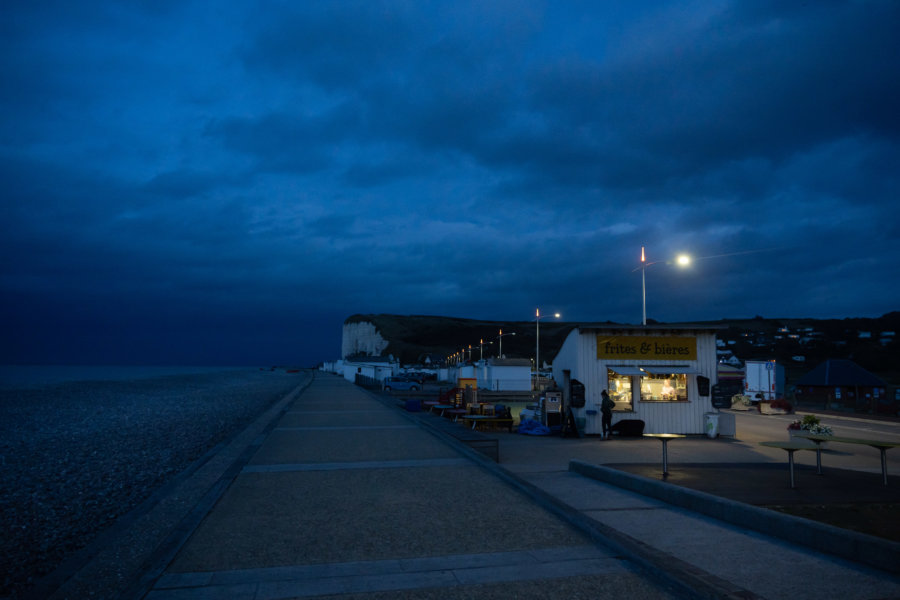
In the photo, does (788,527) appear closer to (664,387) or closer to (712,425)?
(712,425)

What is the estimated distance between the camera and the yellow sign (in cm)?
1939

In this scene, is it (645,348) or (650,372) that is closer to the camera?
(650,372)

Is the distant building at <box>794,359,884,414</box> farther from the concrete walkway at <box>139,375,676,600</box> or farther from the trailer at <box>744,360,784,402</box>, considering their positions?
the concrete walkway at <box>139,375,676,600</box>

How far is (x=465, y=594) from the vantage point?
473 centimetres

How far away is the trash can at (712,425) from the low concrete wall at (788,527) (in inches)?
417

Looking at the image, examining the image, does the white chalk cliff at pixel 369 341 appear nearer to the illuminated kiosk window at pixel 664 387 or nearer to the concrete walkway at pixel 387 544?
the illuminated kiosk window at pixel 664 387

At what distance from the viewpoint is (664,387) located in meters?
19.7

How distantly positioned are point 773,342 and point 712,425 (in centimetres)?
12686

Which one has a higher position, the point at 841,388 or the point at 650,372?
the point at 650,372

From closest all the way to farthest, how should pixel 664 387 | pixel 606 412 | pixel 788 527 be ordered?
pixel 788 527, pixel 606 412, pixel 664 387

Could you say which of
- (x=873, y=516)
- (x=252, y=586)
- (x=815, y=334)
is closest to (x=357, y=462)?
(x=252, y=586)

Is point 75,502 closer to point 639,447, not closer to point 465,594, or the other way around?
point 465,594

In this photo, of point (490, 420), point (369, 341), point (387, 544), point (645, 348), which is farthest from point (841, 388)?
point (369, 341)

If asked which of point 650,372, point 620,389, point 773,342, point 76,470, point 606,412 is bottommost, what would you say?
point 76,470
